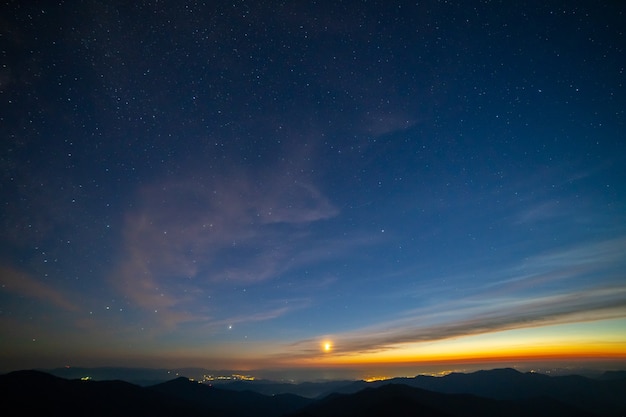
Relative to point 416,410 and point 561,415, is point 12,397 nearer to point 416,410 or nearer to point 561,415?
point 416,410

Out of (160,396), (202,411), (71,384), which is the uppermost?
(71,384)

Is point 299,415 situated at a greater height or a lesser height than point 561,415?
greater

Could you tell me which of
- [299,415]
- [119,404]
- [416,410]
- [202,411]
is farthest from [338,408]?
[119,404]

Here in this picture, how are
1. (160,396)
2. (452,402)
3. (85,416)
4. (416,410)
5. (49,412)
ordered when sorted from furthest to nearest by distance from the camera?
(452,402)
(160,396)
(416,410)
(85,416)
(49,412)

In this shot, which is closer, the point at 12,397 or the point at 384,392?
the point at 12,397

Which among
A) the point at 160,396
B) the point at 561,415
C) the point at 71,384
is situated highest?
the point at 71,384

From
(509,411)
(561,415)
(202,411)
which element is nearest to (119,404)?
(202,411)

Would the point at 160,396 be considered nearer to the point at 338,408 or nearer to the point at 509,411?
the point at 338,408

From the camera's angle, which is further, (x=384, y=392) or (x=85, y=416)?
(x=384, y=392)

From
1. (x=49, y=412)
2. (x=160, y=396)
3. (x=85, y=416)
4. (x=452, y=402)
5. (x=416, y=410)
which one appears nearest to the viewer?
(x=49, y=412)
